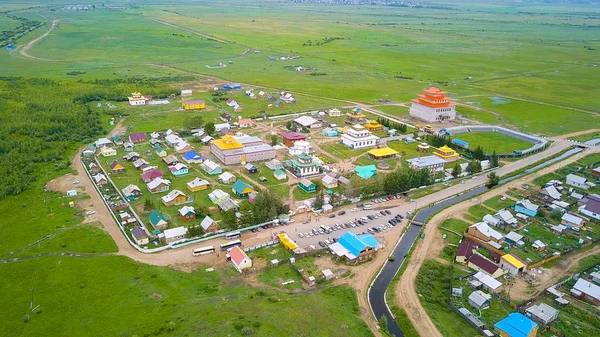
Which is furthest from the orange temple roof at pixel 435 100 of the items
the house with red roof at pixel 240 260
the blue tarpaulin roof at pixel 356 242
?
the house with red roof at pixel 240 260

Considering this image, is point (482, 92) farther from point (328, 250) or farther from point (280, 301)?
point (280, 301)

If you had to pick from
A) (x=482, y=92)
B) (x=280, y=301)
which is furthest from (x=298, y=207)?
(x=482, y=92)

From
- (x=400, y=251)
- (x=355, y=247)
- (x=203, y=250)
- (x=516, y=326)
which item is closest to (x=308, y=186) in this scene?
(x=355, y=247)

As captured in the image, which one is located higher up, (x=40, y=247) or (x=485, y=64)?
(x=485, y=64)

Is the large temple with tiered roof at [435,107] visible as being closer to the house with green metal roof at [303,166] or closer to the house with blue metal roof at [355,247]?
the house with green metal roof at [303,166]

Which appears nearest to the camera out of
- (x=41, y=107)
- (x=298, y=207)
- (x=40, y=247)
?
(x=40, y=247)

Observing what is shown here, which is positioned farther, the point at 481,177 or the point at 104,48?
the point at 104,48

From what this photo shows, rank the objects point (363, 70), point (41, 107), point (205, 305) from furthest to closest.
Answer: point (363, 70) → point (41, 107) → point (205, 305)
